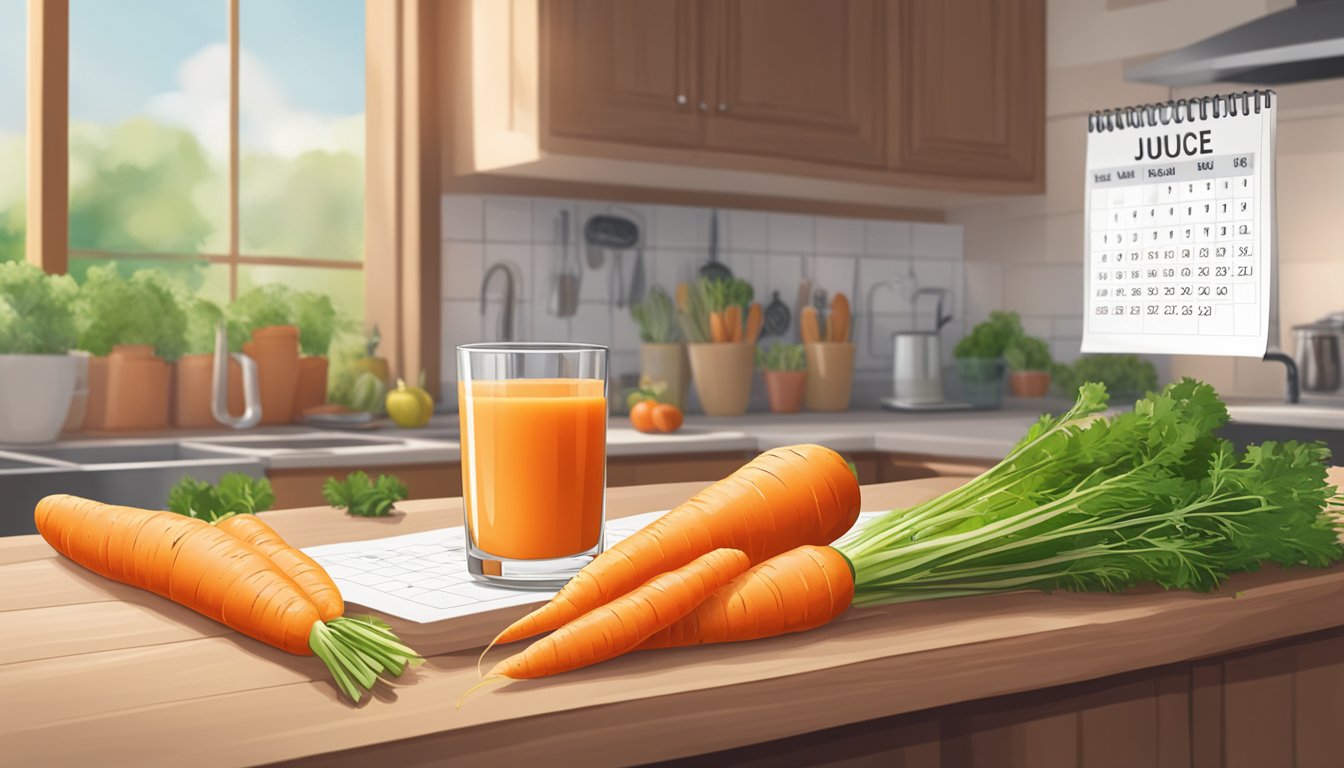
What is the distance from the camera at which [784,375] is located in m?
3.46

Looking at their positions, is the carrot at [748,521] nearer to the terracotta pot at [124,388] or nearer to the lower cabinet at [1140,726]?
the lower cabinet at [1140,726]

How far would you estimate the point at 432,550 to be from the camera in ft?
2.89

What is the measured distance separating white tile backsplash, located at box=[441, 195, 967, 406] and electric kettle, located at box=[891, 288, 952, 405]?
0.27m

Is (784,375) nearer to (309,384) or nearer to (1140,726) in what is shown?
(309,384)

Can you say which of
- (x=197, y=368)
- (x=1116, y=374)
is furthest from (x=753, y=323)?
(x=197, y=368)

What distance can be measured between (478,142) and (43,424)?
1194 mm

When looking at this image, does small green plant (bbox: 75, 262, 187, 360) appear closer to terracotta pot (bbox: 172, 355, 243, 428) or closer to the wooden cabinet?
terracotta pot (bbox: 172, 355, 243, 428)

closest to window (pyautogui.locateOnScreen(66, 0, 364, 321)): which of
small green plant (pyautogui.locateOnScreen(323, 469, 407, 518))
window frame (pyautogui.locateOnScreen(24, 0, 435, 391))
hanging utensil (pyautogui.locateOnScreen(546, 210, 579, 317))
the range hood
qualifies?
window frame (pyautogui.locateOnScreen(24, 0, 435, 391))

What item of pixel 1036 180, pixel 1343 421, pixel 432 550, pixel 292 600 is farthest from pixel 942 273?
pixel 292 600

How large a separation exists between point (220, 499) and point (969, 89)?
293cm

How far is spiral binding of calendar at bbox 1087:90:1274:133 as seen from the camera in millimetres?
1048

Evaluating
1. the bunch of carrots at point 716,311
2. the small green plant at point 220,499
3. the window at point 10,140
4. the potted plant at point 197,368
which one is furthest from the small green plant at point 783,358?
the window at point 10,140

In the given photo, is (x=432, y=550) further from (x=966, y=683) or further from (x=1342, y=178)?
(x=1342, y=178)

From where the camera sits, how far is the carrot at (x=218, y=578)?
59 centimetres
